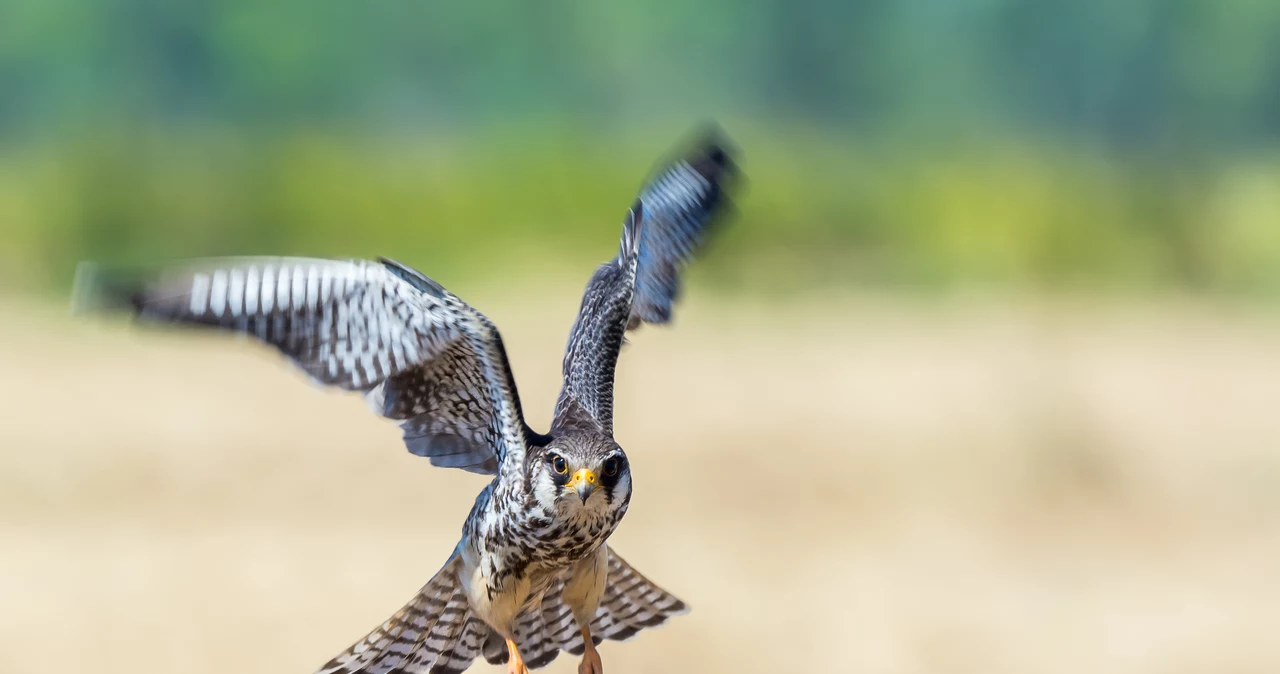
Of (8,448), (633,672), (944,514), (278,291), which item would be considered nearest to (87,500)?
(8,448)

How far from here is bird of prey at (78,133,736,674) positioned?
4.71m

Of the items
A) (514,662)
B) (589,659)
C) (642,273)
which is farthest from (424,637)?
(642,273)

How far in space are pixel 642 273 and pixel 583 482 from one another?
1397 millimetres

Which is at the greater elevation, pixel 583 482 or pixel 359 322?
pixel 359 322

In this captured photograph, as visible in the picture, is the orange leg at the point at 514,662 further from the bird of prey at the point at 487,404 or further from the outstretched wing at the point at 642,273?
the outstretched wing at the point at 642,273

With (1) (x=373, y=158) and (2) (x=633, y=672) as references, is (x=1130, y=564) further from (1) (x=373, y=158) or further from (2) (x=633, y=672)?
(1) (x=373, y=158)

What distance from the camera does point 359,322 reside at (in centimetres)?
482

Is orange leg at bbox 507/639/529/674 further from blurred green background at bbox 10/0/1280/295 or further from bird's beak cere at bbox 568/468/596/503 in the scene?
blurred green background at bbox 10/0/1280/295

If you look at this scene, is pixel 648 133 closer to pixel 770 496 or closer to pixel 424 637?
pixel 770 496

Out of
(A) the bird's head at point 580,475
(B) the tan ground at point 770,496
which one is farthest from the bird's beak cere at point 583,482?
(B) the tan ground at point 770,496

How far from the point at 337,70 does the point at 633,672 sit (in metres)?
12.1

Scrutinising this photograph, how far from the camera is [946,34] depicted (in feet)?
63.4

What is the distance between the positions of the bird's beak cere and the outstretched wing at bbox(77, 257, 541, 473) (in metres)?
0.28

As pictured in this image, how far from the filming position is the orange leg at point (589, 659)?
17.4ft
